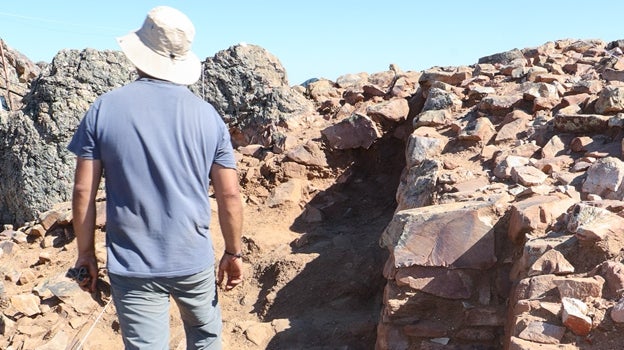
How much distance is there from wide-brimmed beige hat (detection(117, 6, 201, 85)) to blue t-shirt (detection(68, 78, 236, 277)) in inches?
2.1

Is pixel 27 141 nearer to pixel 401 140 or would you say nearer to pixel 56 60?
pixel 56 60

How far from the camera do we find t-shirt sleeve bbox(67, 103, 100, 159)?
7.44ft

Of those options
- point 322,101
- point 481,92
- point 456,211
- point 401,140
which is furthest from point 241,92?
point 456,211

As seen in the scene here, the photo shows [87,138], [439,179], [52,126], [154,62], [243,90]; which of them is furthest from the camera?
[243,90]

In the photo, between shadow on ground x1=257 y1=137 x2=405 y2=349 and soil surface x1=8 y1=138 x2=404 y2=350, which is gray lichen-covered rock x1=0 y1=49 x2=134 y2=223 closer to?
soil surface x1=8 y1=138 x2=404 y2=350

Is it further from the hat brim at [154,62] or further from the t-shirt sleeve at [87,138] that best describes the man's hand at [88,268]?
the hat brim at [154,62]

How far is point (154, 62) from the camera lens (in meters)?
2.40

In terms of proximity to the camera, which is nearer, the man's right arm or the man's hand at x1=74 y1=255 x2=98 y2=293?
the man's right arm

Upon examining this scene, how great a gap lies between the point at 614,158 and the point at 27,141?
6440 millimetres

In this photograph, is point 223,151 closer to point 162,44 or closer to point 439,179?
point 162,44

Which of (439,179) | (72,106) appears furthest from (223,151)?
(72,106)

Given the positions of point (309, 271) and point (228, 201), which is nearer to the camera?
point (228, 201)

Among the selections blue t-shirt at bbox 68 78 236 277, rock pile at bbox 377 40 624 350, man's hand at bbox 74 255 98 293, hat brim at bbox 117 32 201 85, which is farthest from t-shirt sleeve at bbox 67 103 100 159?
rock pile at bbox 377 40 624 350

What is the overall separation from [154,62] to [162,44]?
0.26ft
